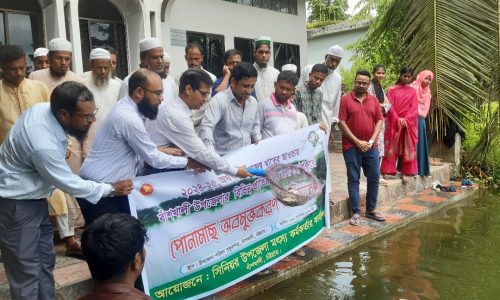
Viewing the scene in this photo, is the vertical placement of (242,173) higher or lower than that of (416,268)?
higher

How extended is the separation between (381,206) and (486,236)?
1.37 metres

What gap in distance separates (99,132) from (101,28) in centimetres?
591

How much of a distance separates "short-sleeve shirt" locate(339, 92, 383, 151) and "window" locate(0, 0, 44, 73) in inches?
202

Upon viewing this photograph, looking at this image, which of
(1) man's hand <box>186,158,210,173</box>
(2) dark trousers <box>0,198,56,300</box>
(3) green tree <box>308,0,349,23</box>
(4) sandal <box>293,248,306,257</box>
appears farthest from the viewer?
(3) green tree <box>308,0,349,23</box>

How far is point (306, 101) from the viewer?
181 inches

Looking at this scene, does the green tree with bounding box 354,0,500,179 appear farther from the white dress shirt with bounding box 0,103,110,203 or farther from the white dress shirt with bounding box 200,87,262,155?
the white dress shirt with bounding box 0,103,110,203

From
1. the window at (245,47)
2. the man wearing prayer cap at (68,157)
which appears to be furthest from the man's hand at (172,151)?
the window at (245,47)

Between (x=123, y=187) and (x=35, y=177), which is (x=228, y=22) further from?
(x=35, y=177)

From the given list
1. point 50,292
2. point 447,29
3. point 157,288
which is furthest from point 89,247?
point 447,29

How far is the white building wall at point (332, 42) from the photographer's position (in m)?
17.1

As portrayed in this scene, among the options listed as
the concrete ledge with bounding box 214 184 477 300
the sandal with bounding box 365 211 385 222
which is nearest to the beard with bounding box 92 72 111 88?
the concrete ledge with bounding box 214 184 477 300

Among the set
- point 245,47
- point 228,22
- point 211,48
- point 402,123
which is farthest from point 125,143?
point 245,47

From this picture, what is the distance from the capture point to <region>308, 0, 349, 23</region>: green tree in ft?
83.1

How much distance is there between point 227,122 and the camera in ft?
11.7
